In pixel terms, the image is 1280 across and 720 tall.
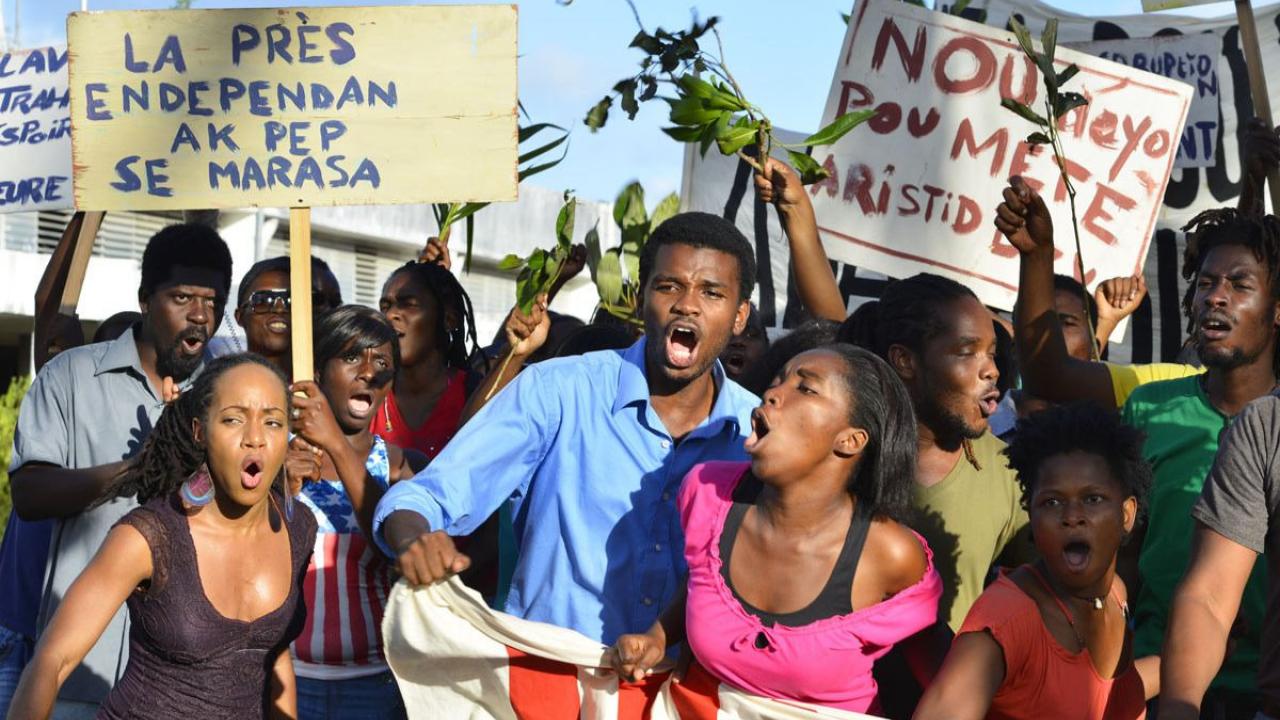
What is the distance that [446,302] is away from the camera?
5898mm

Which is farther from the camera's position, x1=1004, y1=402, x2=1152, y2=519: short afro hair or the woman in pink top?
x1=1004, y1=402, x2=1152, y2=519: short afro hair

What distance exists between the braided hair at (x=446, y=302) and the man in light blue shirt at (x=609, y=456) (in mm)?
1931

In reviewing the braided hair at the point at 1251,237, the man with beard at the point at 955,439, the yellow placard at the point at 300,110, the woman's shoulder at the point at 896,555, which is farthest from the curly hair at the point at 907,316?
the yellow placard at the point at 300,110

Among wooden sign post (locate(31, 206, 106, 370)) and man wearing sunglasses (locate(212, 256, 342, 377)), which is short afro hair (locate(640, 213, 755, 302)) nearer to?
man wearing sunglasses (locate(212, 256, 342, 377))

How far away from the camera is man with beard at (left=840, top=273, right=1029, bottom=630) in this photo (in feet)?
12.7

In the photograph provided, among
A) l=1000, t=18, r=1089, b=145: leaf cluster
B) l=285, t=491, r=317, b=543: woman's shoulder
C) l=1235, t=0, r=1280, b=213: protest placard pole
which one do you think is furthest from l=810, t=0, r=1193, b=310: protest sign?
l=285, t=491, r=317, b=543: woman's shoulder

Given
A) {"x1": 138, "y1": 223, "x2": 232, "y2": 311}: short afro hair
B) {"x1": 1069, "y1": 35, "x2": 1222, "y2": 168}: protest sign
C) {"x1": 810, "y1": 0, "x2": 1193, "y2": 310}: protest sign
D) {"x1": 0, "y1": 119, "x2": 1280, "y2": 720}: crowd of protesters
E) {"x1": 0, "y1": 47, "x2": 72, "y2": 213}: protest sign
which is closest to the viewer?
{"x1": 0, "y1": 119, "x2": 1280, "y2": 720}: crowd of protesters

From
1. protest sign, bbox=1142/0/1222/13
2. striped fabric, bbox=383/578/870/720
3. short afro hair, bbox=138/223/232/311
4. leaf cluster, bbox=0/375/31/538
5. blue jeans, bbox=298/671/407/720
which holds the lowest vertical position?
leaf cluster, bbox=0/375/31/538

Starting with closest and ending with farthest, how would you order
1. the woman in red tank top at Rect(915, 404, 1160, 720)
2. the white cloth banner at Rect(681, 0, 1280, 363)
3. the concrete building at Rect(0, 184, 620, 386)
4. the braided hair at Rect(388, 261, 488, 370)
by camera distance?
the woman in red tank top at Rect(915, 404, 1160, 720), the braided hair at Rect(388, 261, 488, 370), the white cloth banner at Rect(681, 0, 1280, 363), the concrete building at Rect(0, 184, 620, 386)

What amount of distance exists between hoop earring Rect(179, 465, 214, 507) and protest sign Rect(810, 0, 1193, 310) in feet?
11.0

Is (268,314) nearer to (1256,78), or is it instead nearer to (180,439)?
(180,439)

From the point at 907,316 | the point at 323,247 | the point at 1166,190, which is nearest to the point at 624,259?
the point at 907,316

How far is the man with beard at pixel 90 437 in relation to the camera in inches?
177

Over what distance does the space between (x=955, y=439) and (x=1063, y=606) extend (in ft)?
2.33
